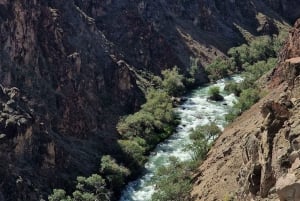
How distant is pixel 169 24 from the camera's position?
15850cm

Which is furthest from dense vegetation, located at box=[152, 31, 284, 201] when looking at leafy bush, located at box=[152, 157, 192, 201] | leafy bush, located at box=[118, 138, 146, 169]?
leafy bush, located at box=[118, 138, 146, 169]

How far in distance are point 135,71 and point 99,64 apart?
18.6 meters

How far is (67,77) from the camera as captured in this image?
10250cm

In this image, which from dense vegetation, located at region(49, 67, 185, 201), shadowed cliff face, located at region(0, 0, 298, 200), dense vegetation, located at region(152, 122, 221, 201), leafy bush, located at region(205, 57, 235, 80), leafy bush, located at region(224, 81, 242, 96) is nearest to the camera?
dense vegetation, located at region(152, 122, 221, 201)

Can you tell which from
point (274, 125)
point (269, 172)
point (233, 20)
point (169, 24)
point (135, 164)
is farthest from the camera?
point (233, 20)

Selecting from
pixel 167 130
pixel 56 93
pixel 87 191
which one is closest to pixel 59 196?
pixel 87 191

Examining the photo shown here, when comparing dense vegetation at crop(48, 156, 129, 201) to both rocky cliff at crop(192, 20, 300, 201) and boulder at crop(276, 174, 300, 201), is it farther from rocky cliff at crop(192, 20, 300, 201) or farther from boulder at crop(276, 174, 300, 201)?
boulder at crop(276, 174, 300, 201)

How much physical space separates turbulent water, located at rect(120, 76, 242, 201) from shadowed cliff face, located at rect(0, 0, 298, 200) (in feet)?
25.5

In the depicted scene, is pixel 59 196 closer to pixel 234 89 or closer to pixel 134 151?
pixel 134 151

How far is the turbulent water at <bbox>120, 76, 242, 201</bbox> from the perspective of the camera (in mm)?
82500

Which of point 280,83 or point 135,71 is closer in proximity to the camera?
point 280,83

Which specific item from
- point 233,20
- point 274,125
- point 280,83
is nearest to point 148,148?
point 280,83

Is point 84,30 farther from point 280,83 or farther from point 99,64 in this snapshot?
point 280,83

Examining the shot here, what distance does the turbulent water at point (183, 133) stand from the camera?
271 feet
